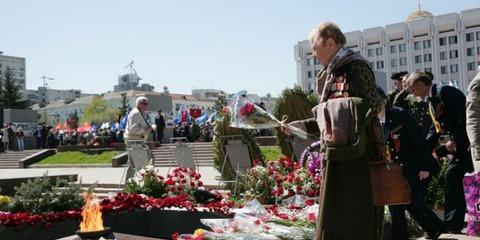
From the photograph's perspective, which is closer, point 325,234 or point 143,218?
point 325,234

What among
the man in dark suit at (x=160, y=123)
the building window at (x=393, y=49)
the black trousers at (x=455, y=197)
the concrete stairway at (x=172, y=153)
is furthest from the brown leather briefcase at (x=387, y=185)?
the building window at (x=393, y=49)

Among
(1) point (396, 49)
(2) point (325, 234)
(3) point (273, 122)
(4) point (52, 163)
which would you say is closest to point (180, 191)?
(3) point (273, 122)

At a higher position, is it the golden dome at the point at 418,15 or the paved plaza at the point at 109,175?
the golden dome at the point at 418,15

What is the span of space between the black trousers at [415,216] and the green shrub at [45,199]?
373 cm

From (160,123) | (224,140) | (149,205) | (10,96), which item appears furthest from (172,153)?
(10,96)

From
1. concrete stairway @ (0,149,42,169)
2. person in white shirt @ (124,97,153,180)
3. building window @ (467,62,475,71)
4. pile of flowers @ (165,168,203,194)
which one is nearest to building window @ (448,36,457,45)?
building window @ (467,62,475,71)

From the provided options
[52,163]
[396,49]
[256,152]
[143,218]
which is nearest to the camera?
[143,218]

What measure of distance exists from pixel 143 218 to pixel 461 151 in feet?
11.9

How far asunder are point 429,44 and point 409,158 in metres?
106

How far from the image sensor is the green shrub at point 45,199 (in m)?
6.62

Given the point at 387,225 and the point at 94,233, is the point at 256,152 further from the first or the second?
the point at 94,233

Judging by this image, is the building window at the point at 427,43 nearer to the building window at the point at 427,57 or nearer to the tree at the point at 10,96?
the building window at the point at 427,57

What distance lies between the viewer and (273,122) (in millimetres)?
5375

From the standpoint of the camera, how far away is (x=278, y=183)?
24.6 feet
